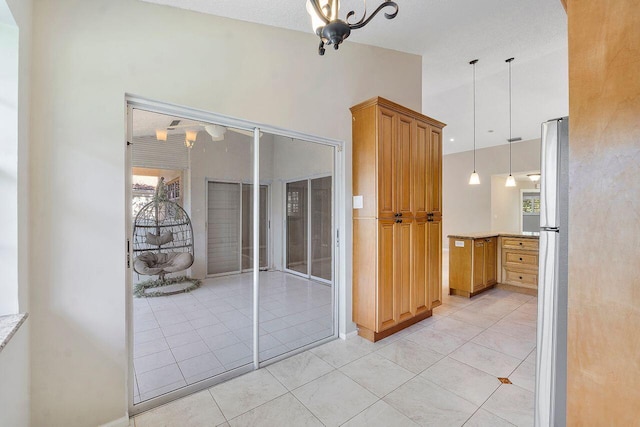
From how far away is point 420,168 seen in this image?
127 inches

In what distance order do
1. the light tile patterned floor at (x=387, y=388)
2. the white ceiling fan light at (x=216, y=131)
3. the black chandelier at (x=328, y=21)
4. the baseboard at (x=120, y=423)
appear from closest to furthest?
the black chandelier at (x=328, y=21)
the baseboard at (x=120, y=423)
the light tile patterned floor at (x=387, y=388)
the white ceiling fan light at (x=216, y=131)

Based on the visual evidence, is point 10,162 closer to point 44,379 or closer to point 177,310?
point 44,379

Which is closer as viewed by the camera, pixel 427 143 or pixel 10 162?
pixel 10 162

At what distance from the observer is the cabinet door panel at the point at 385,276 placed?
2.80m

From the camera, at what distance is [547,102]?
5.59 m

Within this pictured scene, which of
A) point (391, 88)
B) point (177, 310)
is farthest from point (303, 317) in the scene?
point (391, 88)

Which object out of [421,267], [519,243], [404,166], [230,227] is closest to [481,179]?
[519,243]

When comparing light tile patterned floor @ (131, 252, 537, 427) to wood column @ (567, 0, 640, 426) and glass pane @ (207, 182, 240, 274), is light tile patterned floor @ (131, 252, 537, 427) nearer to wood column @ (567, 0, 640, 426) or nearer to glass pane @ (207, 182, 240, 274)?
glass pane @ (207, 182, 240, 274)

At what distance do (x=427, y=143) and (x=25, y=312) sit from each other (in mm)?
3755

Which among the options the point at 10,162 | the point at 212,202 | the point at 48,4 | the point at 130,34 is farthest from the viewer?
the point at 212,202

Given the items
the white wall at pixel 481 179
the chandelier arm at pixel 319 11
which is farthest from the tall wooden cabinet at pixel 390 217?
the white wall at pixel 481 179

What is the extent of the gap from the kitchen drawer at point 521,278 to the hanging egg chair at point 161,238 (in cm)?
504

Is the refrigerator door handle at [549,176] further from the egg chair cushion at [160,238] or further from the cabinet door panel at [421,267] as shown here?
the egg chair cushion at [160,238]

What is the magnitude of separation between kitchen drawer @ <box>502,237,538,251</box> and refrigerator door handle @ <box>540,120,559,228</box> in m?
4.01
